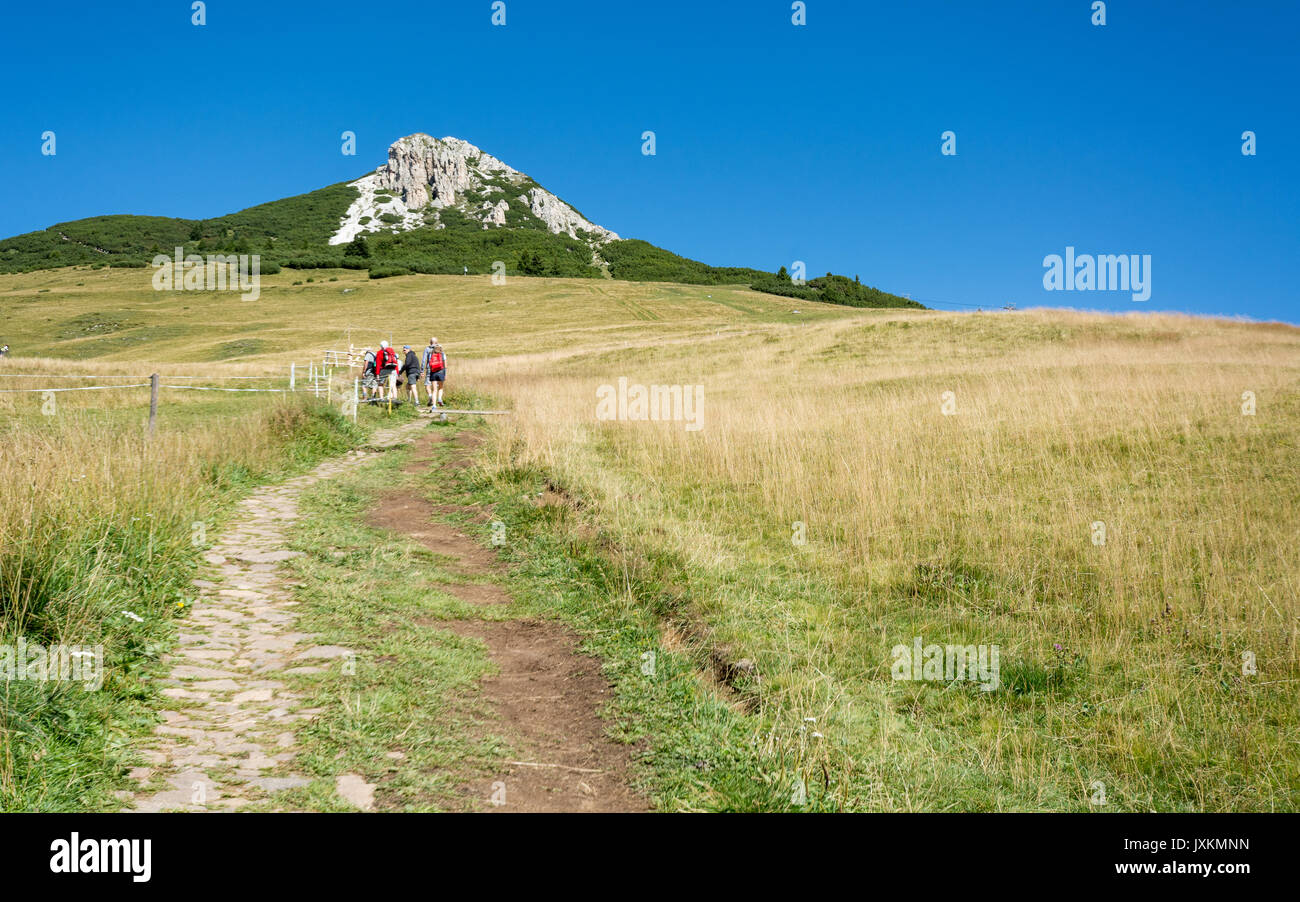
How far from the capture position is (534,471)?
11922 millimetres

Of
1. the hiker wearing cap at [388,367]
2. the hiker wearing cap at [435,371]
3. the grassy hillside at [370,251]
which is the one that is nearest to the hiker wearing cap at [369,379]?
the hiker wearing cap at [388,367]

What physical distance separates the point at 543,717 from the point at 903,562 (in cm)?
440

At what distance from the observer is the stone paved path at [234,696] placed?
151 inches

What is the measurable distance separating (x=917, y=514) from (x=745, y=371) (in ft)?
75.4

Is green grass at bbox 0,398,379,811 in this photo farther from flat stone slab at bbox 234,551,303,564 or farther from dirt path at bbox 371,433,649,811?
dirt path at bbox 371,433,649,811

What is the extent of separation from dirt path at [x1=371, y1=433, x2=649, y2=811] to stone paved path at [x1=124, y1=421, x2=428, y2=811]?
822 mm

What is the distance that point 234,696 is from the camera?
4.91m

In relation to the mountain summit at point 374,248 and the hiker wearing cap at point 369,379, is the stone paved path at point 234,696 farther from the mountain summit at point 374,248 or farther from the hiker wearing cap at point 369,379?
the mountain summit at point 374,248

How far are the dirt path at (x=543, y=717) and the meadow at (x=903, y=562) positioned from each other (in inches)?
8.8

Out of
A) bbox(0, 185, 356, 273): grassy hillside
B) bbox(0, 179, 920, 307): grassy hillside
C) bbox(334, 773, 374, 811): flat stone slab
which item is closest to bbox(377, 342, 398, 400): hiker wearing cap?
bbox(334, 773, 374, 811): flat stone slab

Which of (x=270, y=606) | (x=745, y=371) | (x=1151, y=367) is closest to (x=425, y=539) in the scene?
(x=270, y=606)

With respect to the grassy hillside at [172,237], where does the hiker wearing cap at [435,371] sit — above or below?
below
